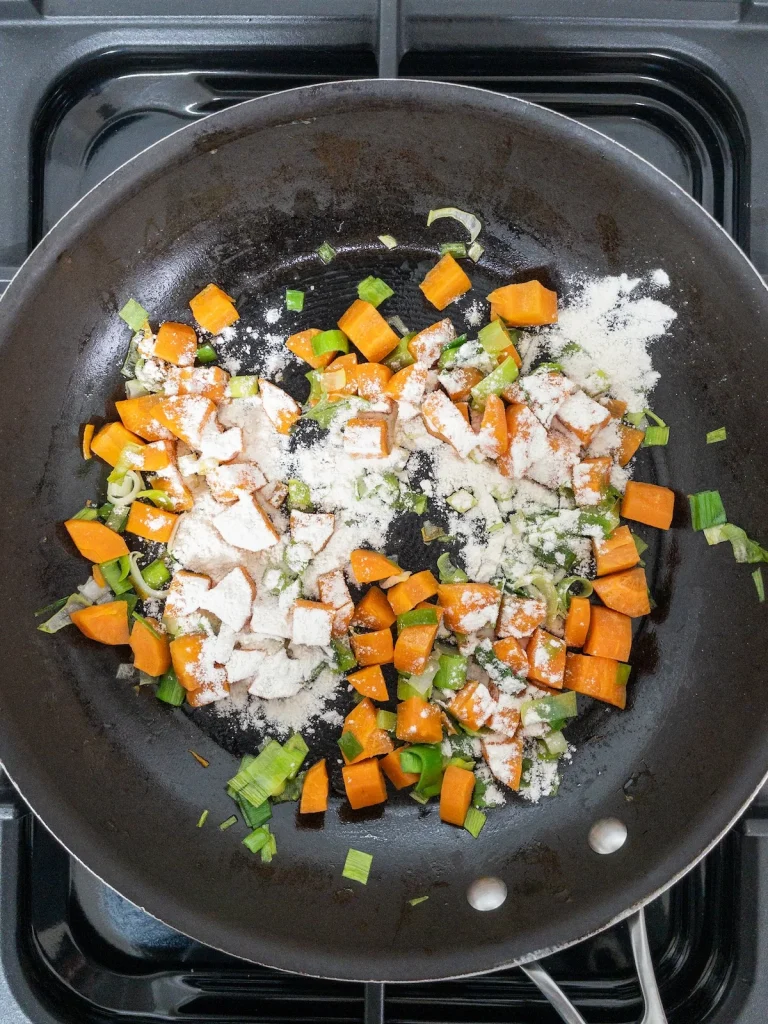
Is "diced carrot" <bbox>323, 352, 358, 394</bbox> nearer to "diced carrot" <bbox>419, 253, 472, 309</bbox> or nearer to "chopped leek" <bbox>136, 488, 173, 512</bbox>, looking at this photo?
"diced carrot" <bbox>419, 253, 472, 309</bbox>

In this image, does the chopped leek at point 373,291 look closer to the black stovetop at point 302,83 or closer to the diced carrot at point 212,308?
the diced carrot at point 212,308

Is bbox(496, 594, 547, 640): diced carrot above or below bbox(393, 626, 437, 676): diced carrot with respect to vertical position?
above

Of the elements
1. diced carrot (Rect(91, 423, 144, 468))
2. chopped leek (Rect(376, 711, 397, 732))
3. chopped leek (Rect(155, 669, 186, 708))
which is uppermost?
diced carrot (Rect(91, 423, 144, 468))

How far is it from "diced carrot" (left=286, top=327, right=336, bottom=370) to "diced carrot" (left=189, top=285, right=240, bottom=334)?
0.12 m

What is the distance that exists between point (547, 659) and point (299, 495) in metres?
0.49

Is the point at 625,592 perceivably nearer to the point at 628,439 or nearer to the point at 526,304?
the point at 628,439

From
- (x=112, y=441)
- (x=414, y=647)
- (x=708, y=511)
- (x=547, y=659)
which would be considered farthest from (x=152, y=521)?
(x=708, y=511)

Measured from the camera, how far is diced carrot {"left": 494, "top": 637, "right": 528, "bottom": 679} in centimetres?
117

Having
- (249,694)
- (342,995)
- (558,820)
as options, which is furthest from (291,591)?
(342,995)

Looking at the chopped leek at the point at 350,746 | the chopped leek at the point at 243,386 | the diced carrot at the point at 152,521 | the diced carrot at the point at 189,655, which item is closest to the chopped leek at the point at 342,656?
the chopped leek at the point at 350,746

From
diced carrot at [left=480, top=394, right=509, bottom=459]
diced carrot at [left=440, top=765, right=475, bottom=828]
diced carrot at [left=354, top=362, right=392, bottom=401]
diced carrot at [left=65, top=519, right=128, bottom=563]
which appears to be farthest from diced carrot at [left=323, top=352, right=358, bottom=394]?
diced carrot at [left=440, top=765, right=475, bottom=828]

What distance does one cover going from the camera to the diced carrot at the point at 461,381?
1.19 metres

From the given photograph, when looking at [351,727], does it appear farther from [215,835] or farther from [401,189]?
[401,189]

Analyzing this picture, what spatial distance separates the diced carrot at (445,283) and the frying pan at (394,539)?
3 cm
